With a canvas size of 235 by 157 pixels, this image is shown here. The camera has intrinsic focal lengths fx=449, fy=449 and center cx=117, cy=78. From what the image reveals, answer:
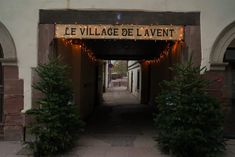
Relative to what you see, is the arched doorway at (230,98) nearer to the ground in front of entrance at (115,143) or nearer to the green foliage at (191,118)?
the ground in front of entrance at (115,143)

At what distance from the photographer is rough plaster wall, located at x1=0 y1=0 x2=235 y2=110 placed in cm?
1051

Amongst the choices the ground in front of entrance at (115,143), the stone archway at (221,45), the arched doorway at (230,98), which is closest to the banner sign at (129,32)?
the stone archway at (221,45)

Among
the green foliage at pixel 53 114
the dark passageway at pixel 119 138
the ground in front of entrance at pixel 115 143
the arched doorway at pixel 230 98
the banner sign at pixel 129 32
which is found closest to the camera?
the green foliage at pixel 53 114

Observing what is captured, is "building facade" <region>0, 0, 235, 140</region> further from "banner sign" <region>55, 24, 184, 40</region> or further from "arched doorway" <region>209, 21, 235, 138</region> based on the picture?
"banner sign" <region>55, 24, 184, 40</region>

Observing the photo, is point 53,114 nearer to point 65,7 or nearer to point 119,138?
point 119,138

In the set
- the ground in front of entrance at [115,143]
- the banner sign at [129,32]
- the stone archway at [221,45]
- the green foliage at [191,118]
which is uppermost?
the banner sign at [129,32]

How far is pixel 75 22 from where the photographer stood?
10547 millimetres

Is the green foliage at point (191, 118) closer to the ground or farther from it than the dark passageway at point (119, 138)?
farther from it

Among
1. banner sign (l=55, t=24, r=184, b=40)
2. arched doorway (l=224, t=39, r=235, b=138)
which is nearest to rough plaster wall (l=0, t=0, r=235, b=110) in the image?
banner sign (l=55, t=24, r=184, b=40)

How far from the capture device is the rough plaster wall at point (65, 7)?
414 inches

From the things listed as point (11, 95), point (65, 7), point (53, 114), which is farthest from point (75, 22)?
point (53, 114)

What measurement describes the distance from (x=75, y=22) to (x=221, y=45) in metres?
3.47

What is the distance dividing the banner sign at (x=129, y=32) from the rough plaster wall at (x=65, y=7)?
18.2 inches

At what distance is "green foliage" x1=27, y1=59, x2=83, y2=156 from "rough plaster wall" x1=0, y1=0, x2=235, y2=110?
3.73ft
